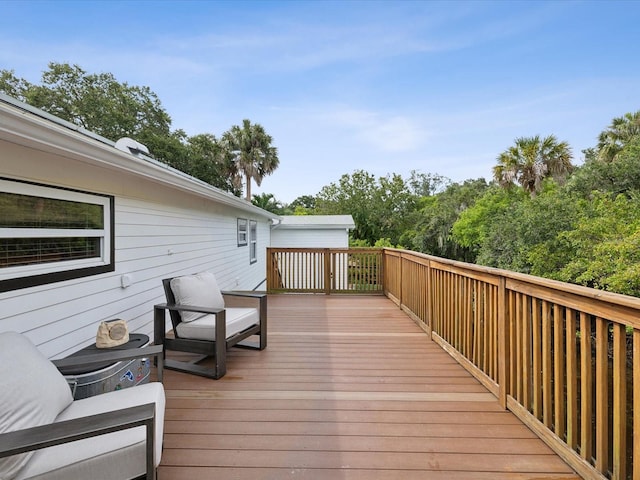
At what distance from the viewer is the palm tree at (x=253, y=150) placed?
68.5 ft

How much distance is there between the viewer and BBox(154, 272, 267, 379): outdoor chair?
3.02 meters

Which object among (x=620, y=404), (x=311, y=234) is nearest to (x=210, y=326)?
(x=620, y=404)

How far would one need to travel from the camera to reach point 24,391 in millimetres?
1523

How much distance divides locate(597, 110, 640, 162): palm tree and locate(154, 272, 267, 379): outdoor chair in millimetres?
15614

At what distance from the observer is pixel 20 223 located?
7.78ft

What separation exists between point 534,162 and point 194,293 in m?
14.9

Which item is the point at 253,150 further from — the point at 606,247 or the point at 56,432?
the point at 56,432

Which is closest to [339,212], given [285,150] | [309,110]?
[285,150]

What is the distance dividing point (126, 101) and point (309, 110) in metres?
13.3

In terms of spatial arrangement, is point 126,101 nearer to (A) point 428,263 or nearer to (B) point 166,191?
(B) point 166,191

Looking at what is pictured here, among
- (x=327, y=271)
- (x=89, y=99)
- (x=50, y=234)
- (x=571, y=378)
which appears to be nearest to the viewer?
(x=571, y=378)

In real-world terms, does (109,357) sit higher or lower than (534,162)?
lower

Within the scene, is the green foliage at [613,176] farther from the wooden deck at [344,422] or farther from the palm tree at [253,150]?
the palm tree at [253,150]

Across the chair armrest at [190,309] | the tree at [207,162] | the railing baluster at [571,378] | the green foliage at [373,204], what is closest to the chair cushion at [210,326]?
the chair armrest at [190,309]
